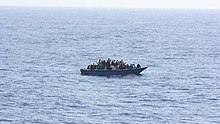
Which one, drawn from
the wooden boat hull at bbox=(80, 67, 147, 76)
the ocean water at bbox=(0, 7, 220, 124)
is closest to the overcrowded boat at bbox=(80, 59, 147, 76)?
the wooden boat hull at bbox=(80, 67, 147, 76)

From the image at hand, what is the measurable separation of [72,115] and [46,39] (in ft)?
302

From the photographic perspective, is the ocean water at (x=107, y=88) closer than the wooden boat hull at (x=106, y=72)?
Yes

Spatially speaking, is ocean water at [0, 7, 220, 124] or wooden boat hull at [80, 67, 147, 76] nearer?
ocean water at [0, 7, 220, 124]

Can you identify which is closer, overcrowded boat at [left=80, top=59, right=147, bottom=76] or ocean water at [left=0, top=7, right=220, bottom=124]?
ocean water at [left=0, top=7, right=220, bottom=124]

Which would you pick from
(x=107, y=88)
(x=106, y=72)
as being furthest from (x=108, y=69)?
(x=107, y=88)

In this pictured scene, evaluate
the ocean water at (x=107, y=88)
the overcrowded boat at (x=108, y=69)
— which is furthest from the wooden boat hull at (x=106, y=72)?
the ocean water at (x=107, y=88)

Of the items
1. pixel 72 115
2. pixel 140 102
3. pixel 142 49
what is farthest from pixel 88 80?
pixel 142 49

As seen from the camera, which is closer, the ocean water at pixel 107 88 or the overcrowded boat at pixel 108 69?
the ocean water at pixel 107 88

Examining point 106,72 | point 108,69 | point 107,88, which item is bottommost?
point 107,88

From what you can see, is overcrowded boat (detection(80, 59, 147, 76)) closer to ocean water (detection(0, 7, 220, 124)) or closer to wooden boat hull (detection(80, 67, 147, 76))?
wooden boat hull (detection(80, 67, 147, 76))

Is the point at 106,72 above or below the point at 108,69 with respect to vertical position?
below

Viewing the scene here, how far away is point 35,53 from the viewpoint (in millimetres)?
115938

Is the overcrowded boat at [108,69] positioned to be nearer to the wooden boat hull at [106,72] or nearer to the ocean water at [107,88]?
the wooden boat hull at [106,72]

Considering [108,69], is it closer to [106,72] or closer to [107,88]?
[106,72]
